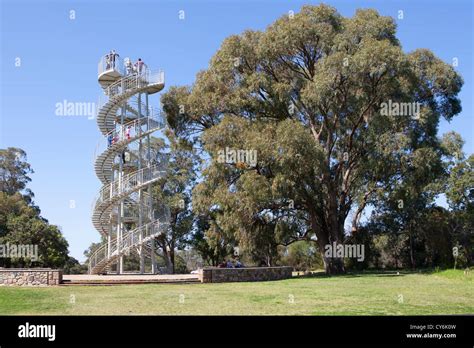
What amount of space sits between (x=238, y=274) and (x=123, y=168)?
9632 mm

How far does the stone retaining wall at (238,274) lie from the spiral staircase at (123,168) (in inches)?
235

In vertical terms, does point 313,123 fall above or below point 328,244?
above

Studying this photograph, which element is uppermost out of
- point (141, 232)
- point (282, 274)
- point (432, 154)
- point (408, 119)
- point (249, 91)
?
point (249, 91)

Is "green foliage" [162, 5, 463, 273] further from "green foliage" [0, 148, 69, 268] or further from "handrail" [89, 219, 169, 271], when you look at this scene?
"green foliage" [0, 148, 69, 268]

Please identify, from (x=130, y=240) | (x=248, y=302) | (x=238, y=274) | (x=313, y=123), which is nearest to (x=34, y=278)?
(x=130, y=240)

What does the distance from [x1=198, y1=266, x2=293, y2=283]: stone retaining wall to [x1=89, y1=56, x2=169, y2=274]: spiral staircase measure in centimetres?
596

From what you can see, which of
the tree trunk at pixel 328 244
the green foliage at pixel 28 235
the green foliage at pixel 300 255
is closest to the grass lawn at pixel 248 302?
the tree trunk at pixel 328 244

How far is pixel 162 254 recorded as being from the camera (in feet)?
143

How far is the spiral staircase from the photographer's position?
2705cm

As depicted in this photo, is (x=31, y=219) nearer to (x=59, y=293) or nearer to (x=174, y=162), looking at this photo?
(x=174, y=162)

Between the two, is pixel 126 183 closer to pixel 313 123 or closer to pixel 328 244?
pixel 313 123

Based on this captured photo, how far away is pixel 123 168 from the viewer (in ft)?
94.3

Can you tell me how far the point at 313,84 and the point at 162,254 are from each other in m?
22.5
